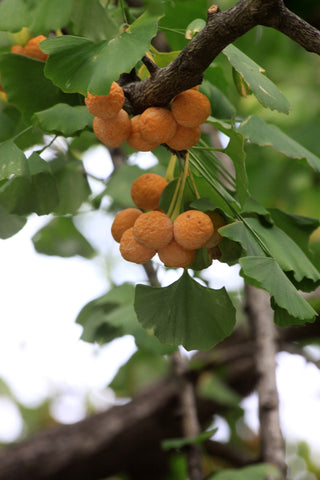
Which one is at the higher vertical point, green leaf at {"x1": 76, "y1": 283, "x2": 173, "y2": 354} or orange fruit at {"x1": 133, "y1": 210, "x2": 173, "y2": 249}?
orange fruit at {"x1": 133, "y1": 210, "x2": 173, "y2": 249}

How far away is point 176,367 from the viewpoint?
1466mm

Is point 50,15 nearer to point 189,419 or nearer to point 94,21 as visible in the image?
point 94,21

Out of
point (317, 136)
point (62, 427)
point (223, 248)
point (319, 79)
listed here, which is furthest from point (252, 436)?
point (223, 248)

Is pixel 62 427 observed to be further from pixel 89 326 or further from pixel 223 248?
pixel 223 248

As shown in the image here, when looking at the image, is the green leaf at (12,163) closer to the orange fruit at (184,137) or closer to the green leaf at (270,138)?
the orange fruit at (184,137)

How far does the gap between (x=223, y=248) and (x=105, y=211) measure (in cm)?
76

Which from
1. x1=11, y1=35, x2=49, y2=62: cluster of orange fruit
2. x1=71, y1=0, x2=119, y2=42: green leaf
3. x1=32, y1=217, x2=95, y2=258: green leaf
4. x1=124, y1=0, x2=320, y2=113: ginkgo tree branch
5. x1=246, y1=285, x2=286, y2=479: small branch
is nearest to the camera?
x1=124, y1=0, x2=320, y2=113: ginkgo tree branch

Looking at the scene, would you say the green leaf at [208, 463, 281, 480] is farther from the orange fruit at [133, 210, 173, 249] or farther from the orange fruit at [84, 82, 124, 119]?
the orange fruit at [84, 82, 124, 119]

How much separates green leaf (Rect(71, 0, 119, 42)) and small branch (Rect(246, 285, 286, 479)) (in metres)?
0.87

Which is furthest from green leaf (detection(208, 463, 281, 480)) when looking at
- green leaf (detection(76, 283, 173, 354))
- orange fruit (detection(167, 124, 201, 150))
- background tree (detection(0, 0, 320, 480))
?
orange fruit (detection(167, 124, 201, 150))

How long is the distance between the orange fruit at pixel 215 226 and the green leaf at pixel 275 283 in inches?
3.1

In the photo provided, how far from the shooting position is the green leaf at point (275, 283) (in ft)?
2.10

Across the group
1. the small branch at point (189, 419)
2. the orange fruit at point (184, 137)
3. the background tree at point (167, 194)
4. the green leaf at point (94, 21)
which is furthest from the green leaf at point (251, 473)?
the green leaf at point (94, 21)

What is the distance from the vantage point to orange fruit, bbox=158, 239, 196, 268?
72cm
